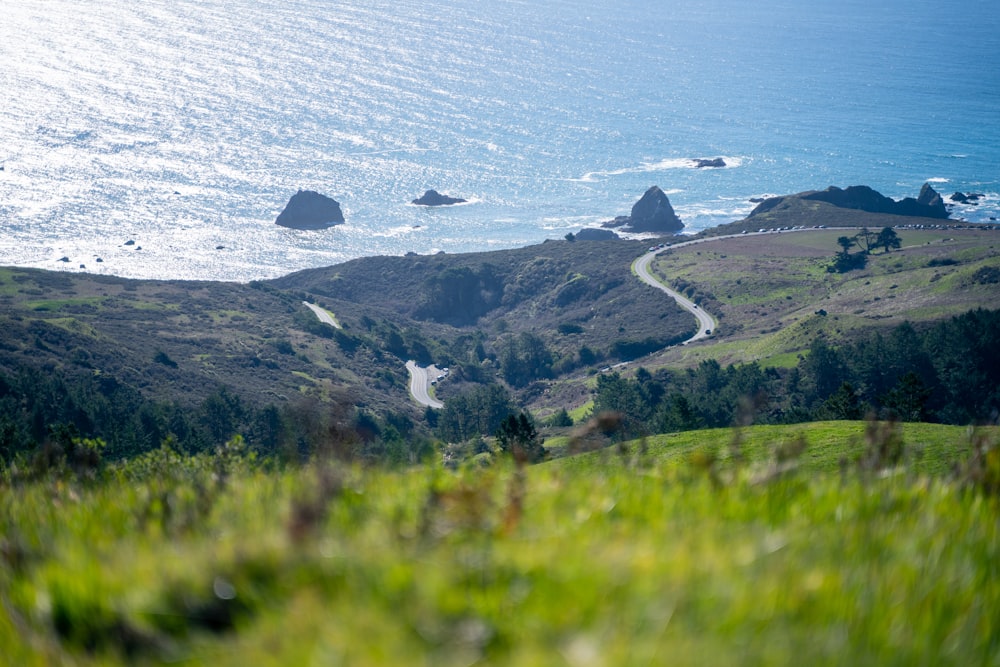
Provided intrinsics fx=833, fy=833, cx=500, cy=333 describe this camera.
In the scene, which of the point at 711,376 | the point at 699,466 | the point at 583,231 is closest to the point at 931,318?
the point at 711,376

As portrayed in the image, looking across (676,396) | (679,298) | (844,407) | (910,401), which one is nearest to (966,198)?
(679,298)

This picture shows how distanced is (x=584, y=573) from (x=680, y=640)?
28.7 inches

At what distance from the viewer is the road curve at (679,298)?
11956 cm

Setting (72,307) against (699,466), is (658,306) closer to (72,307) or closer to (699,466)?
(72,307)

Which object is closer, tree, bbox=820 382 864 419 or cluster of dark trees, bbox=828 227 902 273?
tree, bbox=820 382 864 419

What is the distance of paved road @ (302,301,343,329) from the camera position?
134 meters

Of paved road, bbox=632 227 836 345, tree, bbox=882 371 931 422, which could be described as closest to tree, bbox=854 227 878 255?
paved road, bbox=632 227 836 345

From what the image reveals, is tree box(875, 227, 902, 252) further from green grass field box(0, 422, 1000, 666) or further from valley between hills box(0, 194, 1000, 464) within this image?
green grass field box(0, 422, 1000, 666)

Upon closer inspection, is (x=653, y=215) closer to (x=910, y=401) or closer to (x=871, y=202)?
(x=871, y=202)

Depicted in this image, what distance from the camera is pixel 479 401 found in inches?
3664

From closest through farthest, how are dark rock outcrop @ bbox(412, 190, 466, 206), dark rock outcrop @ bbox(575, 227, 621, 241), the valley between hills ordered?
the valley between hills, dark rock outcrop @ bbox(575, 227, 621, 241), dark rock outcrop @ bbox(412, 190, 466, 206)

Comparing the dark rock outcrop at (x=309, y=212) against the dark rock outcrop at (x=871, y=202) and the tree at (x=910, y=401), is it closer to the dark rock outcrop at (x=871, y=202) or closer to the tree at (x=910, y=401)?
the dark rock outcrop at (x=871, y=202)

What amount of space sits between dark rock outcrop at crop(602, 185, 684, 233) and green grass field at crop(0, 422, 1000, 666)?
17232 centimetres

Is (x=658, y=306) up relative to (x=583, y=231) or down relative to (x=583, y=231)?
down
